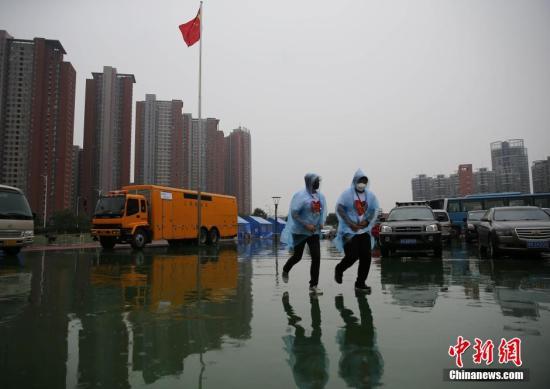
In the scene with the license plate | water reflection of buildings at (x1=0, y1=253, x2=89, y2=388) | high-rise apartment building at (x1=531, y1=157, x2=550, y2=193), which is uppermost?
high-rise apartment building at (x1=531, y1=157, x2=550, y2=193)

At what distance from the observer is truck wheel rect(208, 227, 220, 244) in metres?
22.7

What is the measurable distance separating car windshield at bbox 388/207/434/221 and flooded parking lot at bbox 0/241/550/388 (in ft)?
14.0

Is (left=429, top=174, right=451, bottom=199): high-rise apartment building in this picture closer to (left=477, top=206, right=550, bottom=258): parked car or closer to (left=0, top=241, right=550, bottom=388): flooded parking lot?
(left=477, top=206, right=550, bottom=258): parked car

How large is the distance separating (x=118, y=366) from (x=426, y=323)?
2.84 metres

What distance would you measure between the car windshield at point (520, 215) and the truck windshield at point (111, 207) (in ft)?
47.4

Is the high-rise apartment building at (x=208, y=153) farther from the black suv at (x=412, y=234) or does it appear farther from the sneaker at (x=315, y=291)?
the sneaker at (x=315, y=291)

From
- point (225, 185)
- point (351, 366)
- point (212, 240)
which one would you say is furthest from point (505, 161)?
point (351, 366)

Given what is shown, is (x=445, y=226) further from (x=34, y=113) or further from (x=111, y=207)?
(x=34, y=113)

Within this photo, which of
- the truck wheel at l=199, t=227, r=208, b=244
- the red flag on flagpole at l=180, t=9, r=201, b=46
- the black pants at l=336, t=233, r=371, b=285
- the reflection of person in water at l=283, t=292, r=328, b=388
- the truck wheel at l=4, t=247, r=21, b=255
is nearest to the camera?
the reflection of person in water at l=283, t=292, r=328, b=388

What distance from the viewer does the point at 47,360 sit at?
9.51ft

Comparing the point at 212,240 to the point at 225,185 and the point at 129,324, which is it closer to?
the point at 129,324

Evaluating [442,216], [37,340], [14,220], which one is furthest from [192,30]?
[37,340]

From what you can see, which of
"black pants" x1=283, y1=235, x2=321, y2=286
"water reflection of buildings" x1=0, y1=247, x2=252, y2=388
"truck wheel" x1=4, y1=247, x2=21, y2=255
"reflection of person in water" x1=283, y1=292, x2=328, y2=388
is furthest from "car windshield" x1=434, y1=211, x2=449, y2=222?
"truck wheel" x1=4, y1=247, x2=21, y2=255

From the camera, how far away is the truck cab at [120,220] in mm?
16844
